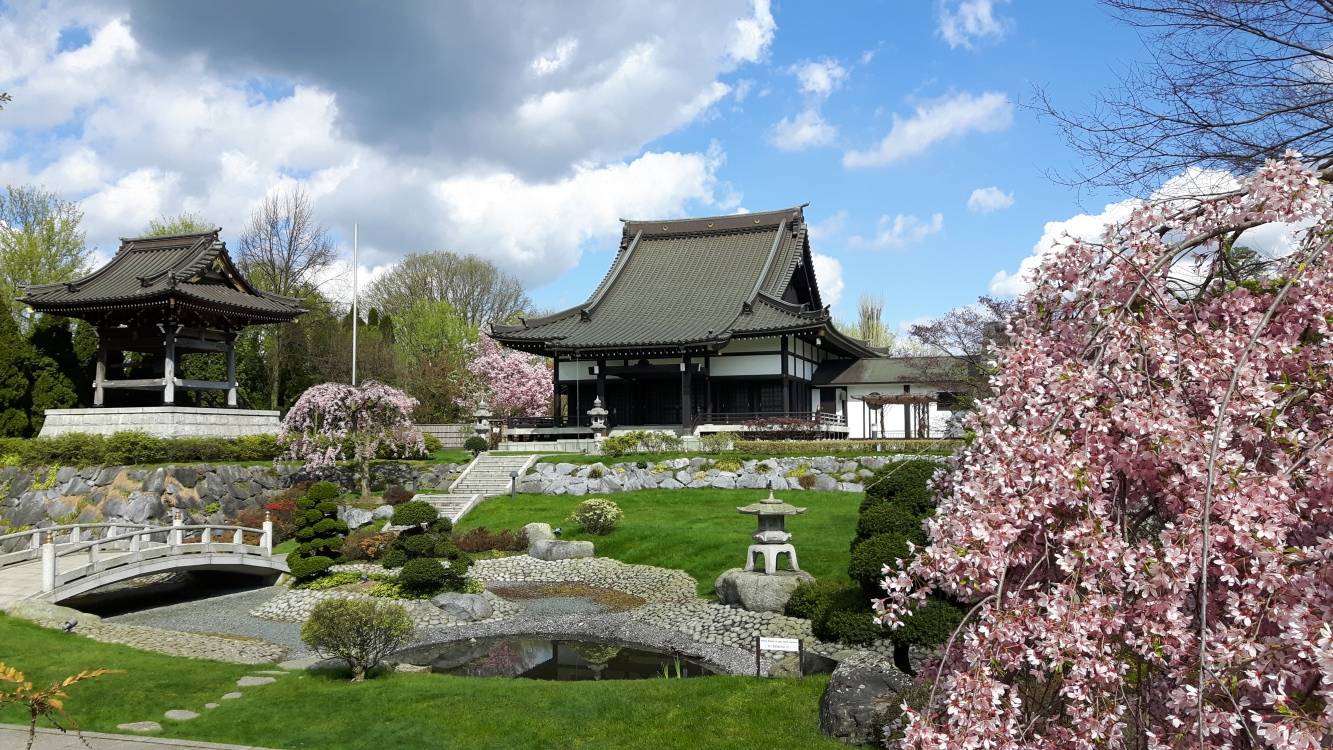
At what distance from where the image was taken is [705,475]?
24.8m

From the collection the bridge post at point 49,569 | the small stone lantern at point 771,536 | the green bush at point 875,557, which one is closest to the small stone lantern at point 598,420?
the small stone lantern at point 771,536

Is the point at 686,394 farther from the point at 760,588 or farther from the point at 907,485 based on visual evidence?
the point at 907,485

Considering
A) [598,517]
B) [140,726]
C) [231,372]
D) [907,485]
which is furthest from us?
[231,372]

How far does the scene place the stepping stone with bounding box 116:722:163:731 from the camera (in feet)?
28.0

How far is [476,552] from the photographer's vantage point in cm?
1961

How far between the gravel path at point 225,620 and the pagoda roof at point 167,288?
12.4m

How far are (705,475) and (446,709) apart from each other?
16.1 meters

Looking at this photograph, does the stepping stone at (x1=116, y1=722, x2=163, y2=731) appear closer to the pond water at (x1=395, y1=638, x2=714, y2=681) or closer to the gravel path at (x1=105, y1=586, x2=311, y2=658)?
the gravel path at (x1=105, y1=586, x2=311, y2=658)

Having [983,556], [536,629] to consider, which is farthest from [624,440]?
[983,556]

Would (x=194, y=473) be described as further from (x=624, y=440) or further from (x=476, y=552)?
(x=624, y=440)

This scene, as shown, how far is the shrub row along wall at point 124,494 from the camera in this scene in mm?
23406

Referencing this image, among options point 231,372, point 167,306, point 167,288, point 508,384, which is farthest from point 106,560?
point 508,384

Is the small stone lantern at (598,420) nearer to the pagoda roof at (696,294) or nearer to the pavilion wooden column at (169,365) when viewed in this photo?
the pagoda roof at (696,294)

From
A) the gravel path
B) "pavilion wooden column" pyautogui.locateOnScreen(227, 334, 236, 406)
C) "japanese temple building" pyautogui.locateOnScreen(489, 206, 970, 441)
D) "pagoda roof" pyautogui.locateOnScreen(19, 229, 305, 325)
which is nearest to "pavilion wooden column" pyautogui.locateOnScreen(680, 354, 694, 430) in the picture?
"japanese temple building" pyautogui.locateOnScreen(489, 206, 970, 441)
